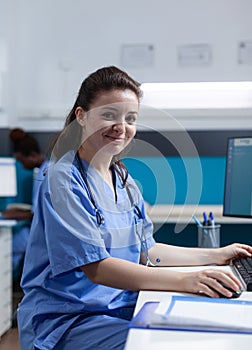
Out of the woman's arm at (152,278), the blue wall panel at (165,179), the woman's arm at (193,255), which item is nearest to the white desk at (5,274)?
the blue wall panel at (165,179)

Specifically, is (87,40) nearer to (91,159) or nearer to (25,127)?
(25,127)

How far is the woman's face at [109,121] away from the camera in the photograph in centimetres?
155

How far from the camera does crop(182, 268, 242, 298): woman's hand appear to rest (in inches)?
50.3

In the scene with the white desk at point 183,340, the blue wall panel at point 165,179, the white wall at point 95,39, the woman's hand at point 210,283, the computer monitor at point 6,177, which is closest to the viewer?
the white desk at point 183,340

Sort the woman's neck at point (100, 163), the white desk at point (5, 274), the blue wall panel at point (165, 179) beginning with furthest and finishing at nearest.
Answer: the white desk at point (5, 274)
the blue wall panel at point (165, 179)
the woman's neck at point (100, 163)

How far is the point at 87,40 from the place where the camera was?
393cm

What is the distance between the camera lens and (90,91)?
157cm

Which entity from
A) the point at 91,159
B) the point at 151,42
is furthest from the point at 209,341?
the point at 151,42

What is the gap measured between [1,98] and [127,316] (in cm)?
262

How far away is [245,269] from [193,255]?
247mm

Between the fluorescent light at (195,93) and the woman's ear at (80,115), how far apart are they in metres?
0.55

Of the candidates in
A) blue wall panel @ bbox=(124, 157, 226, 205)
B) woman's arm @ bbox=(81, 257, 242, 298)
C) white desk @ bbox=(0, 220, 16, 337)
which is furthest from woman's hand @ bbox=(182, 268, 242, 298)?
white desk @ bbox=(0, 220, 16, 337)

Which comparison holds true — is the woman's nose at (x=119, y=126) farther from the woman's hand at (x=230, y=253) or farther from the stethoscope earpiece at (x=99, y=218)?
the woman's hand at (x=230, y=253)

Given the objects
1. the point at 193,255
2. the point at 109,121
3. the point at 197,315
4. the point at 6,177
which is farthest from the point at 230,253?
Result: the point at 6,177
